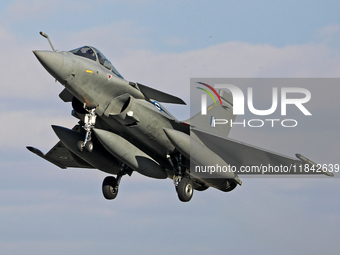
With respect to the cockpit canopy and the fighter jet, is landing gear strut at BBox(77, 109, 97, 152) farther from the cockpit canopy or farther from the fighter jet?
the cockpit canopy

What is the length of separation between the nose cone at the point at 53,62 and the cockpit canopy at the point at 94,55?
1.04 m

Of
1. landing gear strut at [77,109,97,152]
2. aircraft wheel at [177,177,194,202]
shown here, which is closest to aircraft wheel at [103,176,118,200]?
aircraft wheel at [177,177,194,202]

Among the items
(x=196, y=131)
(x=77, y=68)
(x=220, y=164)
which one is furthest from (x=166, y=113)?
(x=77, y=68)

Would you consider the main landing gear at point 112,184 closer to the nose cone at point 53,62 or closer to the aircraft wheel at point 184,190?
the aircraft wheel at point 184,190

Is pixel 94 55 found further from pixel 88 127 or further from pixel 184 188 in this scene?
pixel 184 188

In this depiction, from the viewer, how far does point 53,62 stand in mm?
14461

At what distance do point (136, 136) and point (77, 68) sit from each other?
286 cm

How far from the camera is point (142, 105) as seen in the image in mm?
16250

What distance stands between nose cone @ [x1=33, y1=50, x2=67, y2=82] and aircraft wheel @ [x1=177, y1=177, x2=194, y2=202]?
5.21 metres

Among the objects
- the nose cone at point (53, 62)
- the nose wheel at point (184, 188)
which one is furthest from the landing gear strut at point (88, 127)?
the nose wheel at point (184, 188)

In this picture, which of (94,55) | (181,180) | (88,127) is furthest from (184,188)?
(94,55)

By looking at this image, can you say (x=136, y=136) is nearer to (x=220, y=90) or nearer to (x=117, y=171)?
(x=117, y=171)

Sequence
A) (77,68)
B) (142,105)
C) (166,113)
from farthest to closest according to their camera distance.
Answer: (166,113), (142,105), (77,68)

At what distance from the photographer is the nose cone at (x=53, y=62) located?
1431 centimetres
